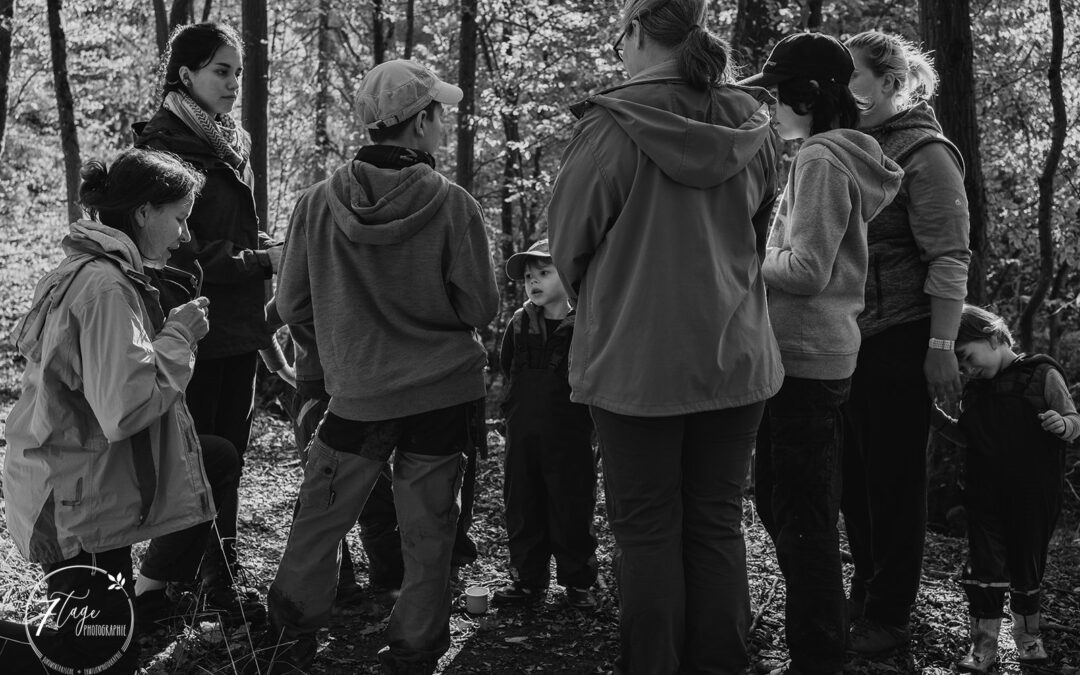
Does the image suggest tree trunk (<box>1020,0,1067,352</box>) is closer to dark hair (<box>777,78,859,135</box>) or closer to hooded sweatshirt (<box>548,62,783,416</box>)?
dark hair (<box>777,78,859,135</box>)

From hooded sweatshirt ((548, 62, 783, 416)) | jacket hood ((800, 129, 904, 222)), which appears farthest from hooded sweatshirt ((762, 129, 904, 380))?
hooded sweatshirt ((548, 62, 783, 416))

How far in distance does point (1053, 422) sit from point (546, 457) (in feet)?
6.59

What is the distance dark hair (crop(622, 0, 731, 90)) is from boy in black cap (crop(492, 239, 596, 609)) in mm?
1348

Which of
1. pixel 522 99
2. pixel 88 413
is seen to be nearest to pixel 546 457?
pixel 88 413

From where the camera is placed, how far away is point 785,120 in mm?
3176

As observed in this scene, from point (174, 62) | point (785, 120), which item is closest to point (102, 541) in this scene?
point (174, 62)

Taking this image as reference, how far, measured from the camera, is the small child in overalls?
344 centimetres

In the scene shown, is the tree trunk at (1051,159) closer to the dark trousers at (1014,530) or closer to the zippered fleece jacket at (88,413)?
the dark trousers at (1014,530)

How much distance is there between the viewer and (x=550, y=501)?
3986 millimetres

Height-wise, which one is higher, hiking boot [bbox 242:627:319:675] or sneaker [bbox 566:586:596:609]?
hiking boot [bbox 242:627:319:675]

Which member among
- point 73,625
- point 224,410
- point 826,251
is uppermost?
point 826,251

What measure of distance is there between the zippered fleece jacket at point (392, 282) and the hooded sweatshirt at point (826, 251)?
102 centimetres

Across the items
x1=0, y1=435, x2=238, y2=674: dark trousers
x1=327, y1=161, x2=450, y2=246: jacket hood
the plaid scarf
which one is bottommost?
x1=0, y1=435, x2=238, y2=674: dark trousers

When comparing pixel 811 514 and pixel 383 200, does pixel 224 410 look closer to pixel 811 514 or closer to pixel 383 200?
pixel 383 200
